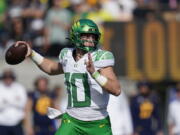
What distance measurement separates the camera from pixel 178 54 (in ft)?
46.5

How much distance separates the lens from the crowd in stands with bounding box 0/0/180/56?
45.2ft

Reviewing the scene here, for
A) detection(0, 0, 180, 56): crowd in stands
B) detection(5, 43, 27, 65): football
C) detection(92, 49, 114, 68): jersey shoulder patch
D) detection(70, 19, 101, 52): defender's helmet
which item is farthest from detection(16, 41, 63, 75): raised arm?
detection(0, 0, 180, 56): crowd in stands

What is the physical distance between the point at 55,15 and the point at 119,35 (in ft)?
3.78

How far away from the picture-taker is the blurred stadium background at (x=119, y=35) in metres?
13.8

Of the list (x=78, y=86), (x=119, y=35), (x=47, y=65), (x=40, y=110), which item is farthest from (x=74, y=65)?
(x=119, y=35)

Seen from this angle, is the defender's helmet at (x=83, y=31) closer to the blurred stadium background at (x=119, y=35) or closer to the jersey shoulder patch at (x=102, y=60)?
the jersey shoulder patch at (x=102, y=60)

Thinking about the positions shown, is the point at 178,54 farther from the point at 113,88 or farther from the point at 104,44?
the point at 113,88

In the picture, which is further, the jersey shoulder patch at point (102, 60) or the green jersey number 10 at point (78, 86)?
→ the green jersey number 10 at point (78, 86)

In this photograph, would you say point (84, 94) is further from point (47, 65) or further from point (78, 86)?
point (47, 65)

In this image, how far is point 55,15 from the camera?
45.4ft

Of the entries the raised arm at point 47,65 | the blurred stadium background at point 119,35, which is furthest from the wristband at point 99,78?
the blurred stadium background at point 119,35

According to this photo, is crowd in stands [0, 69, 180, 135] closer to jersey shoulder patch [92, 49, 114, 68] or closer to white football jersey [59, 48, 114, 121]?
white football jersey [59, 48, 114, 121]

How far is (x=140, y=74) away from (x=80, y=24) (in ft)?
23.1

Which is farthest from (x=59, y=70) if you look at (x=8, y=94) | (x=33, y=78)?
(x=33, y=78)
